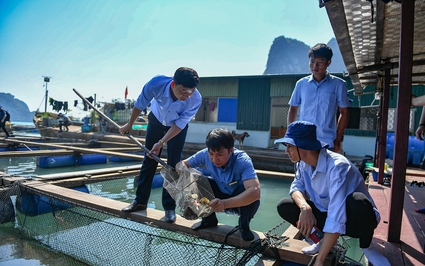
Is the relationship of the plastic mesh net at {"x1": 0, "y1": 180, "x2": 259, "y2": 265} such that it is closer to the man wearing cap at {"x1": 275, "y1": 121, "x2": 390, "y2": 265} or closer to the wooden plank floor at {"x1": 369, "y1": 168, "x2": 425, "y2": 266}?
the man wearing cap at {"x1": 275, "y1": 121, "x2": 390, "y2": 265}

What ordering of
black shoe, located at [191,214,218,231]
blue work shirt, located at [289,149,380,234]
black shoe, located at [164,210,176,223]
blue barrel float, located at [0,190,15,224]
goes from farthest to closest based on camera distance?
1. blue barrel float, located at [0,190,15,224]
2. black shoe, located at [164,210,176,223]
3. black shoe, located at [191,214,218,231]
4. blue work shirt, located at [289,149,380,234]

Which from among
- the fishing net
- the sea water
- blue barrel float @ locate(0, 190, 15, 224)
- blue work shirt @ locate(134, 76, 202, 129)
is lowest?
the sea water

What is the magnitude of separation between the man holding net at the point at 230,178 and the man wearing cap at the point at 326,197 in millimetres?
243

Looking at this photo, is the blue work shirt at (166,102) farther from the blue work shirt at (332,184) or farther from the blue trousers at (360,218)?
the blue trousers at (360,218)

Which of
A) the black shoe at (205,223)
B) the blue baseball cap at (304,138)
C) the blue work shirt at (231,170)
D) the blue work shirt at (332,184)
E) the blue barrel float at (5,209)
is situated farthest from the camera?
the blue barrel float at (5,209)

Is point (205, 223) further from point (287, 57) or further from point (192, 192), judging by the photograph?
point (287, 57)

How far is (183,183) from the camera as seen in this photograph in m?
2.07

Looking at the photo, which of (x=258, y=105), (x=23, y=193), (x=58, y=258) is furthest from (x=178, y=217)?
(x=258, y=105)

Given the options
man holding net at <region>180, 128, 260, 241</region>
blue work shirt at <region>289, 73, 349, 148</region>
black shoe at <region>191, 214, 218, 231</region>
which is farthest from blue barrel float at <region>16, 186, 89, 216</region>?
blue work shirt at <region>289, 73, 349, 148</region>

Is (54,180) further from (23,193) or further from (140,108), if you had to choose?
(140,108)

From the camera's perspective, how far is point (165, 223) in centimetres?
242

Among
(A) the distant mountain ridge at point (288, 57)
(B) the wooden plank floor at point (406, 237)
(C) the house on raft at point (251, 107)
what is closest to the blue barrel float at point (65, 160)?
(C) the house on raft at point (251, 107)

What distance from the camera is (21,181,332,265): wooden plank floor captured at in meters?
1.88

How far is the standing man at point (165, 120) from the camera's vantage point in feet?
7.97
